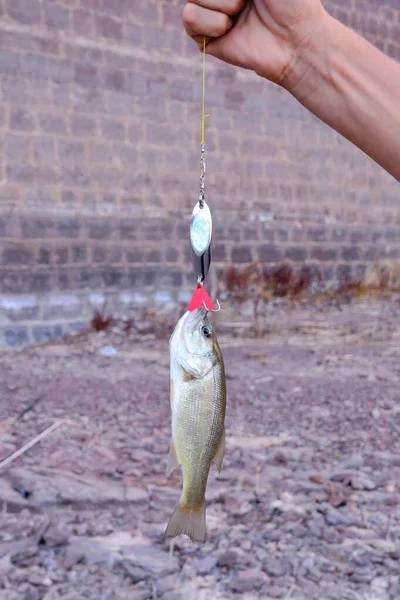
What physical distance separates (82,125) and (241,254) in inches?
113

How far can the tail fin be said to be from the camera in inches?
86.1

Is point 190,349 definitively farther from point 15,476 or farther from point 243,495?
point 15,476

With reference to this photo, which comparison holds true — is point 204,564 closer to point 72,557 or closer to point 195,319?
point 72,557

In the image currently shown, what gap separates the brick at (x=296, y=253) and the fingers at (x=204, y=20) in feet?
26.5

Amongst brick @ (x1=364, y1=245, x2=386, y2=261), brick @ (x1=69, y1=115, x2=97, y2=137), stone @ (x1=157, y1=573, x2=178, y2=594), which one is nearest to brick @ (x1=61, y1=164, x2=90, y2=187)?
brick @ (x1=69, y1=115, x2=97, y2=137)

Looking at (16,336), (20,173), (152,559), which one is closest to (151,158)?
(20,173)

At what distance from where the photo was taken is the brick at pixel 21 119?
7621mm

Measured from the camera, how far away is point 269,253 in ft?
33.2

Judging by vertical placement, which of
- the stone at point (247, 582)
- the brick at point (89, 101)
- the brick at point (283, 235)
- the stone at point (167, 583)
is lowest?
the stone at point (167, 583)

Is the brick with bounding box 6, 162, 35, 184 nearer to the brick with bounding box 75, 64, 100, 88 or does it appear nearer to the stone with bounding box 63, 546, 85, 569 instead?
the brick with bounding box 75, 64, 100, 88

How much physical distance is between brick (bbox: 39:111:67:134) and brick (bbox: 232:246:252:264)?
2.89 metres

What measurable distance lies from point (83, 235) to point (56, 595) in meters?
5.51

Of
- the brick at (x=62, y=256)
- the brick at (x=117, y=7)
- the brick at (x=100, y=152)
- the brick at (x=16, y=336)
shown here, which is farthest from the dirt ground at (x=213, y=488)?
the brick at (x=117, y=7)

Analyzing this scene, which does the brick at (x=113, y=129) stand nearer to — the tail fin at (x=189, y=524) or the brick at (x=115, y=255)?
the brick at (x=115, y=255)
